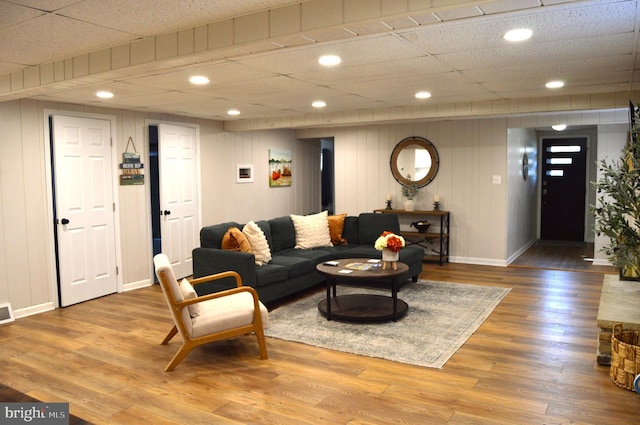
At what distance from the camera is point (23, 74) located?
3.85m

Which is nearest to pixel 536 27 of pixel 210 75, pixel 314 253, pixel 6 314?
pixel 210 75

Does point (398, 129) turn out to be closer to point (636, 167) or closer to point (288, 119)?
point (288, 119)

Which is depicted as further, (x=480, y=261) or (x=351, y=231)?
(x=480, y=261)

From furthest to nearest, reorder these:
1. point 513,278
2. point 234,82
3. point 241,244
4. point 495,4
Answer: point 513,278, point 241,244, point 234,82, point 495,4

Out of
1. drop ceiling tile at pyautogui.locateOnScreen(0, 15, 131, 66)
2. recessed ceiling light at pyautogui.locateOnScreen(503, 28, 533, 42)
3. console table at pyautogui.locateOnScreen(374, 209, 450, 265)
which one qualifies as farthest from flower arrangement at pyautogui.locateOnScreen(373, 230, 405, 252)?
drop ceiling tile at pyautogui.locateOnScreen(0, 15, 131, 66)

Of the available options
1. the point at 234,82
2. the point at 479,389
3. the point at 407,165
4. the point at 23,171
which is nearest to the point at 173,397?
the point at 479,389

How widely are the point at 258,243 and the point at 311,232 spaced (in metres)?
1.12

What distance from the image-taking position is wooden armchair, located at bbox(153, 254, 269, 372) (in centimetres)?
356

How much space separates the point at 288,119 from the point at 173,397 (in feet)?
15.2

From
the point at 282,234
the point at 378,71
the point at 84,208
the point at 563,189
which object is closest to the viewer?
the point at 378,71

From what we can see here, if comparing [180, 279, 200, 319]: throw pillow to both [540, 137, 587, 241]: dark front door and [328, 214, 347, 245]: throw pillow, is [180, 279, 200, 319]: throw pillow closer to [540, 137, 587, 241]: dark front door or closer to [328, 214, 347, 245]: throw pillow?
[328, 214, 347, 245]: throw pillow

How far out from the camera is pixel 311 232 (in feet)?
20.7

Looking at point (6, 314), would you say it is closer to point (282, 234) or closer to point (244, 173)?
point (282, 234)

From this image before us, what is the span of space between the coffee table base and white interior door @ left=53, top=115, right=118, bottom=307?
2.62 meters
